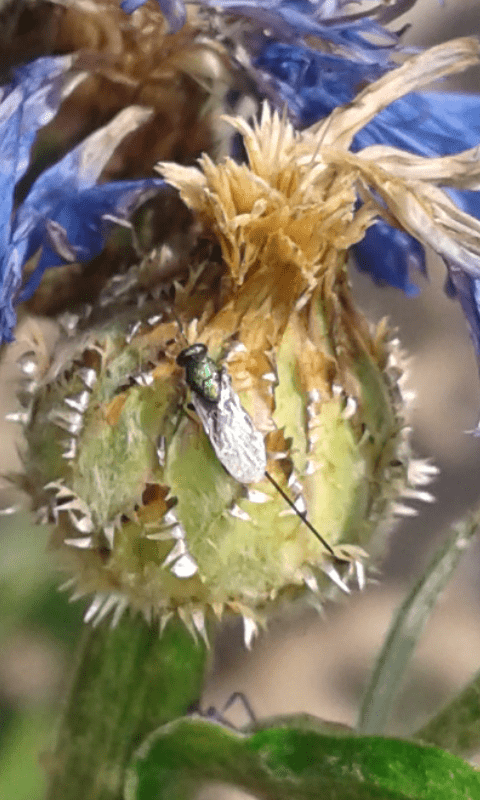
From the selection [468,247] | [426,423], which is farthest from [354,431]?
[426,423]

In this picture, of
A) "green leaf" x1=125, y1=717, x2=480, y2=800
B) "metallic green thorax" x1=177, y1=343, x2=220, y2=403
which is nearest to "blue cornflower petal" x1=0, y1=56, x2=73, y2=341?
Result: "metallic green thorax" x1=177, y1=343, x2=220, y2=403

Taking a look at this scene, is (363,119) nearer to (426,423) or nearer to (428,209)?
(428,209)

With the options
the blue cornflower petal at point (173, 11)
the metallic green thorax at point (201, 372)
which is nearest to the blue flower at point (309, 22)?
the blue cornflower petal at point (173, 11)

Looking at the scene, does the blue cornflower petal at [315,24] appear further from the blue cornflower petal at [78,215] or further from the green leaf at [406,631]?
the green leaf at [406,631]

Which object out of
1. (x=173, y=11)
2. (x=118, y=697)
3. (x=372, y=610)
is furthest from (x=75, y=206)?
(x=372, y=610)

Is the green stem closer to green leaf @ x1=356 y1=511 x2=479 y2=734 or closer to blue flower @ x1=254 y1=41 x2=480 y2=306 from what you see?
green leaf @ x1=356 y1=511 x2=479 y2=734
